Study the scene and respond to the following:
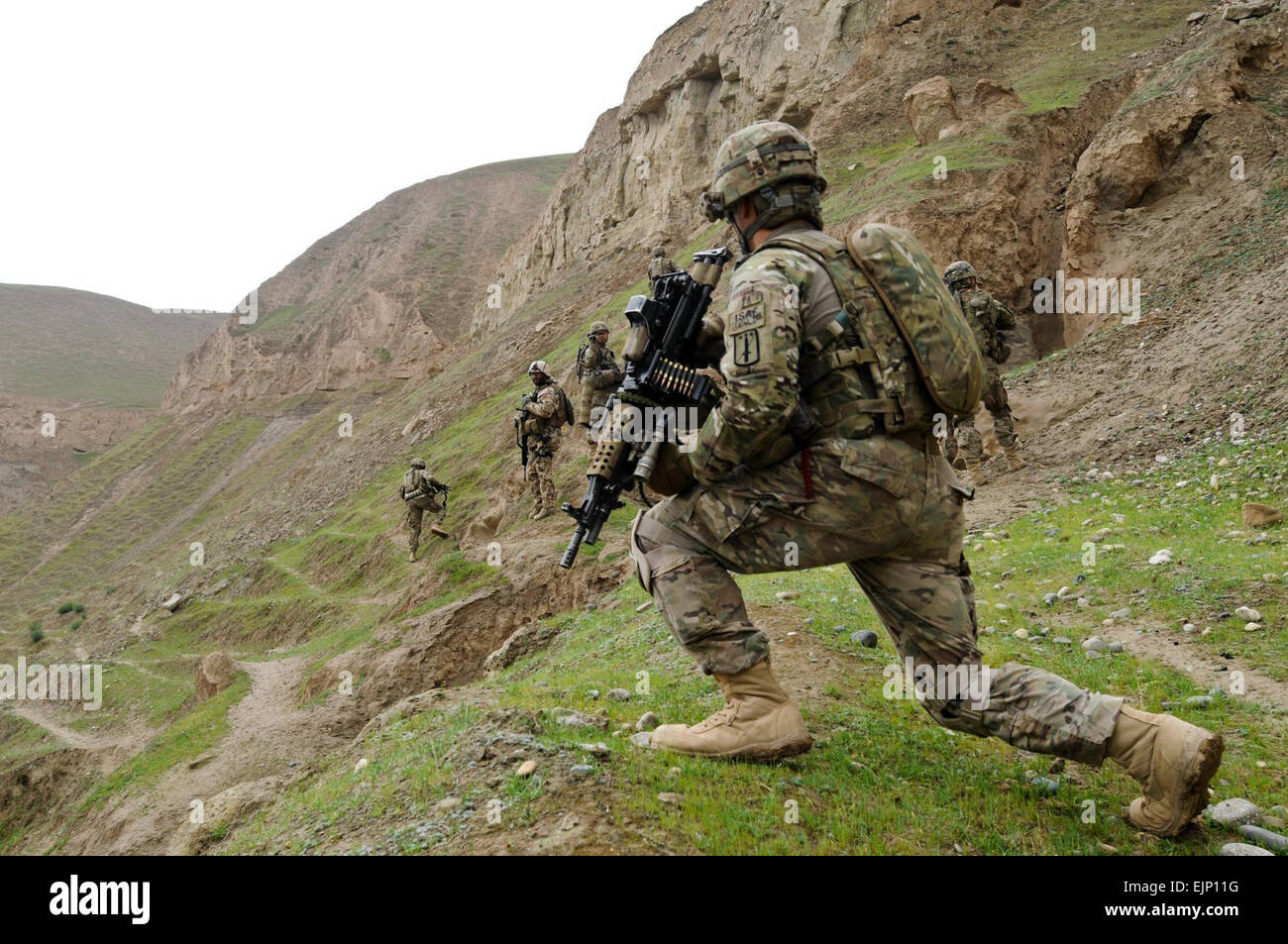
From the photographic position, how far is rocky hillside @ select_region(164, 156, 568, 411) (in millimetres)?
68500

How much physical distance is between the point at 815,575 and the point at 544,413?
8966 mm

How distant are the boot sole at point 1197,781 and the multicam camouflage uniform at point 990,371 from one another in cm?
920

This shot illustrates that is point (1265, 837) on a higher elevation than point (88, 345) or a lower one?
lower

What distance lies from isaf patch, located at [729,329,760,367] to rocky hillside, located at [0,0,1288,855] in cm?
184

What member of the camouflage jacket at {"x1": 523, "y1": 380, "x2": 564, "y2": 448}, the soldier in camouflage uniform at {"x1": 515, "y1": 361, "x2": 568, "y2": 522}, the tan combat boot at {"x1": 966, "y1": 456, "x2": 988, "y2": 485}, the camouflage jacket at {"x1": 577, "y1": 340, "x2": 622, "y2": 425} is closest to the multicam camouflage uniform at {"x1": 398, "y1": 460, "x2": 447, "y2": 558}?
the soldier in camouflage uniform at {"x1": 515, "y1": 361, "x2": 568, "y2": 522}

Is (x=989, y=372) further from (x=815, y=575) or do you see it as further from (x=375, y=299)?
(x=375, y=299)

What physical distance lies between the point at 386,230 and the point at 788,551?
89715mm

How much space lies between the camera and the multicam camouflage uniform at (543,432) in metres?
17.3

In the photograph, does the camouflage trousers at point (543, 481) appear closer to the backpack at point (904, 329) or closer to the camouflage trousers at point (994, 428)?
the camouflage trousers at point (994, 428)

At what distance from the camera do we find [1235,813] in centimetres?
349

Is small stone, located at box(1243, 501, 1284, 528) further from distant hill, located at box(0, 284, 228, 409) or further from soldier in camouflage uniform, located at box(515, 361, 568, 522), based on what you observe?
distant hill, located at box(0, 284, 228, 409)

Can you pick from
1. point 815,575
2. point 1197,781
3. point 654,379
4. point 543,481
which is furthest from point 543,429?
point 1197,781

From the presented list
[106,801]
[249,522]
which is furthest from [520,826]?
[249,522]

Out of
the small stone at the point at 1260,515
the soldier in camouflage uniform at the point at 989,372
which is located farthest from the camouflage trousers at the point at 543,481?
the small stone at the point at 1260,515
